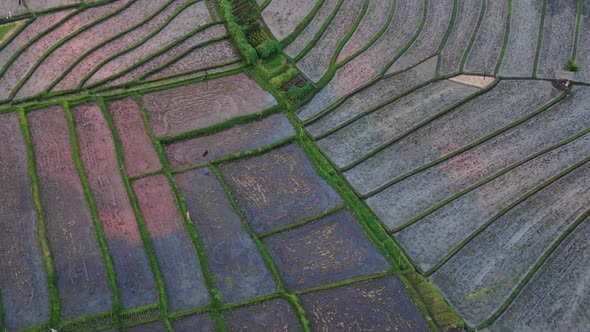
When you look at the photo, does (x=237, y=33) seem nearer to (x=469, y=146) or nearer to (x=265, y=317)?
(x=469, y=146)

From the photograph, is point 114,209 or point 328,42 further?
point 328,42

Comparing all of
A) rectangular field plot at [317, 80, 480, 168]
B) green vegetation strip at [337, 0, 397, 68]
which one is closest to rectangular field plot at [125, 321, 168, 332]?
rectangular field plot at [317, 80, 480, 168]

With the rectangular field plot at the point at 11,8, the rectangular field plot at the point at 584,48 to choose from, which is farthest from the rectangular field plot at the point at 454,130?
the rectangular field plot at the point at 11,8

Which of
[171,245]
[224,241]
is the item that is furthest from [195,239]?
[224,241]

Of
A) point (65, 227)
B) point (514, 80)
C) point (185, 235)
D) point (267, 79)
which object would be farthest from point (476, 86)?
point (65, 227)

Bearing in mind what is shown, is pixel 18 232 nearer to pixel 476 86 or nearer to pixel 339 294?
pixel 339 294

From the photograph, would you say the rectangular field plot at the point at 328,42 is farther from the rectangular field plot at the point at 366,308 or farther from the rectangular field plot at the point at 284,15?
the rectangular field plot at the point at 366,308
